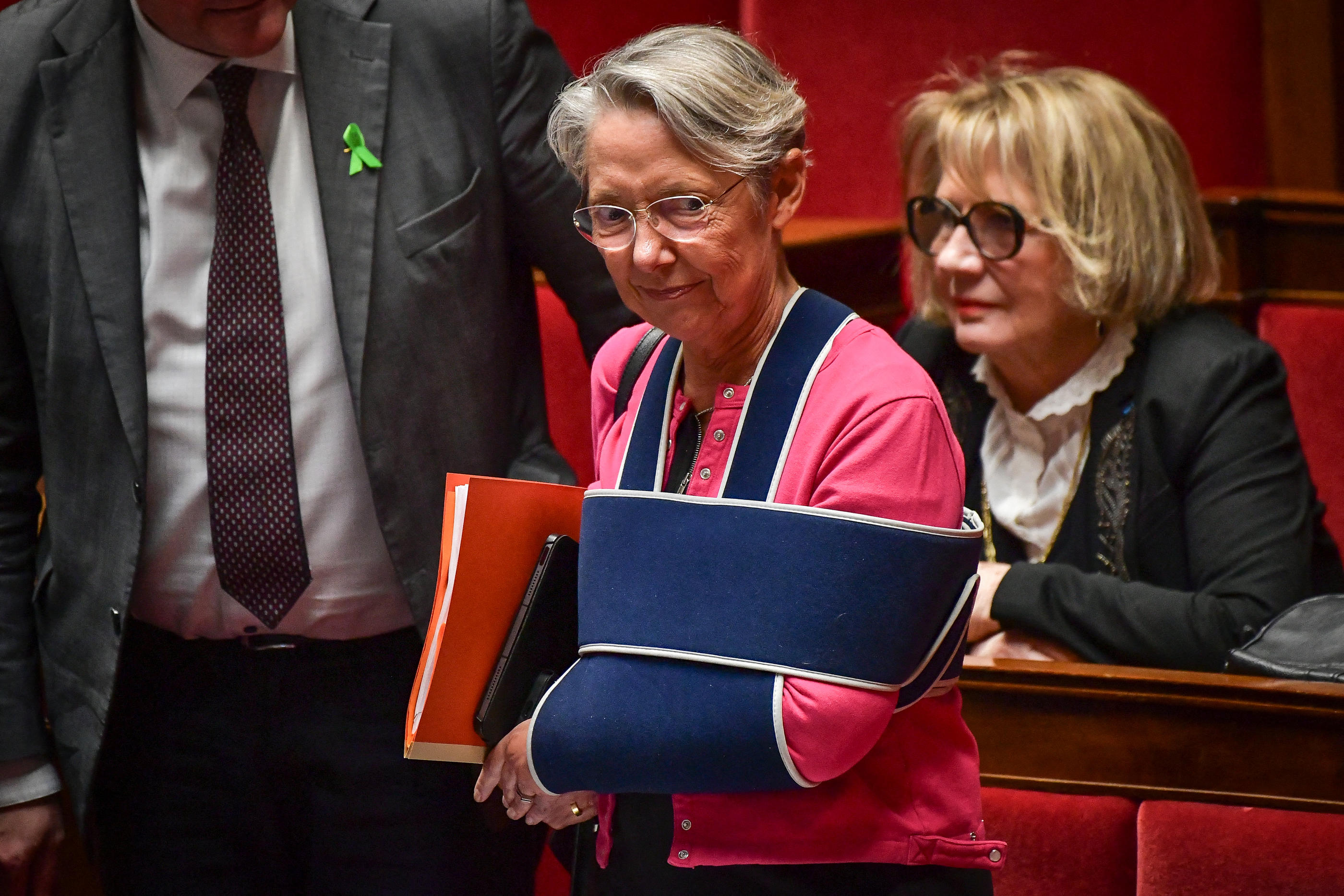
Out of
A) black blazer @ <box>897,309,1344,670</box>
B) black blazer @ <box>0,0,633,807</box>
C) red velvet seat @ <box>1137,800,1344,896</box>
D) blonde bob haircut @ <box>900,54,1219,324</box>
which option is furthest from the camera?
blonde bob haircut @ <box>900,54,1219,324</box>

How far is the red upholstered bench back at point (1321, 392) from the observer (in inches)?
102

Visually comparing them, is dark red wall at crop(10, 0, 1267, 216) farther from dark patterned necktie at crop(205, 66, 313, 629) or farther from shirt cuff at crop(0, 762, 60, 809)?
shirt cuff at crop(0, 762, 60, 809)

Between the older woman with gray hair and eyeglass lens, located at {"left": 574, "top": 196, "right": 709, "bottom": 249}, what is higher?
eyeglass lens, located at {"left": 574, "top": 196, "right": 709, "bottom": 249}

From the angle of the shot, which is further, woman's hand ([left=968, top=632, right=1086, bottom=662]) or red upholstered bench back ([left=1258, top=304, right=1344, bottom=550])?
red upholstered bench back ([left=1258, top=304, right=1344, bottom=550])

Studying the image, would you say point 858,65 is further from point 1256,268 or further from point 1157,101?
point 1256,268

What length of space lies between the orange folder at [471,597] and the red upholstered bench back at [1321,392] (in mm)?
1892

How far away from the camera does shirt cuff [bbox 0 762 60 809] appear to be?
1.43 metres

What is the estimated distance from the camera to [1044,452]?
214 cm

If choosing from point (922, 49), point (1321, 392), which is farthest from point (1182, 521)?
point (922, 49)

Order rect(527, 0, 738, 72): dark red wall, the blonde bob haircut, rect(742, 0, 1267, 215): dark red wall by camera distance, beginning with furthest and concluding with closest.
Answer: rect(527, 0, 738, 72): dark red wall
rect(742, 0, 1267, 215): dark red wall
the blonde bob haircut

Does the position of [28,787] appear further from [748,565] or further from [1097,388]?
[1097,388]

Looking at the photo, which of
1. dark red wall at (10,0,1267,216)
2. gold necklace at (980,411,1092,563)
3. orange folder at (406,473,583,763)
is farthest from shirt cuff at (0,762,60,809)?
dark red wall at (10,0,1267,216)

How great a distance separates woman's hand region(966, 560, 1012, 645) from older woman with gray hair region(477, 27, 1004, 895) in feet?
2.79

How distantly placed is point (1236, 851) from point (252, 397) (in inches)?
46.2
